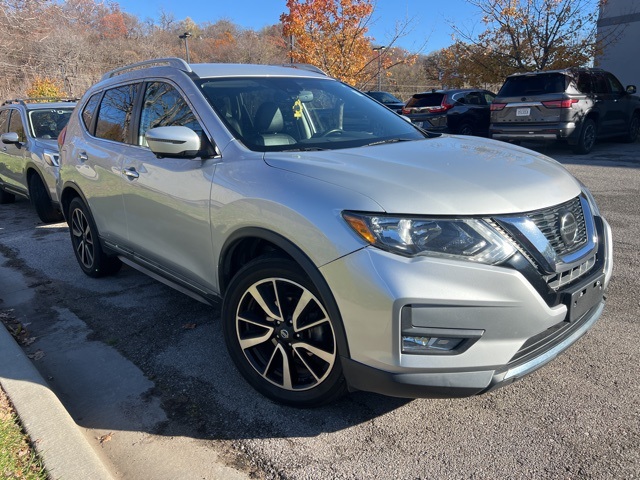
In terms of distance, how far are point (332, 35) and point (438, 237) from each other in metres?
13.7

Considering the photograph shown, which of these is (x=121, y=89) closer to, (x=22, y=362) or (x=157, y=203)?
(x=157, y=203)

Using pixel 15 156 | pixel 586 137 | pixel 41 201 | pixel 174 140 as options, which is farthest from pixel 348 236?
pixel 586 137

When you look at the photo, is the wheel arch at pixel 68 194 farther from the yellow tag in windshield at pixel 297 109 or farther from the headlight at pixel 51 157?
the yellow tag in windshield at pixel 297 109

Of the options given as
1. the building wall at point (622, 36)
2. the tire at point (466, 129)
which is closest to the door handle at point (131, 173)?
the tire at point (466, 129)

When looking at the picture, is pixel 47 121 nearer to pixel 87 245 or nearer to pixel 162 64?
pixel 87 245

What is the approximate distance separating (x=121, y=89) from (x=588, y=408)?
401cm

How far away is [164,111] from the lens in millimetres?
3613

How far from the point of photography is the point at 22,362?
3.20 meters

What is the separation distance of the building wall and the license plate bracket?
18.6m

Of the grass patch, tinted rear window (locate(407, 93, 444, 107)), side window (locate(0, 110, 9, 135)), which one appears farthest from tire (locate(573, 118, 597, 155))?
the grass patch

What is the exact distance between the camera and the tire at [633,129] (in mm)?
13422

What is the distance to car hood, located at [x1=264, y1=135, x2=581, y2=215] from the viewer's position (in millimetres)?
2264

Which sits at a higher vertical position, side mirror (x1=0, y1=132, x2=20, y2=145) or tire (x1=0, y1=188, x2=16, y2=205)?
side mirror (x1=0, y1=132, x2=20, y2=145)

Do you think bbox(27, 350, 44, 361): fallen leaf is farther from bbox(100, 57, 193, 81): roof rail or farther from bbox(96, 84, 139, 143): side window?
bbox(100, 57, 193, 81): roof rail
